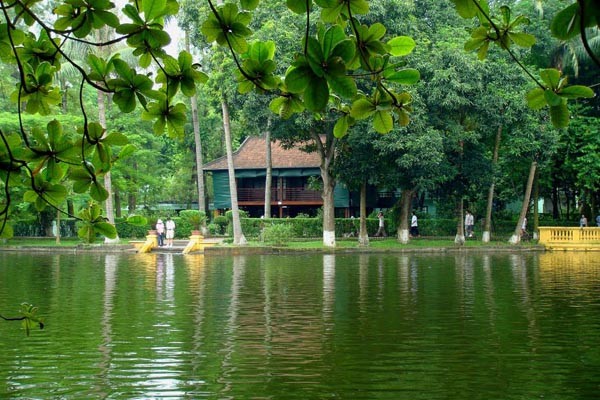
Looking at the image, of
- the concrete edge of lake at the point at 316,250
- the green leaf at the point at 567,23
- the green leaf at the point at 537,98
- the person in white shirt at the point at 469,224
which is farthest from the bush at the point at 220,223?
the green leaf at the point at 567,23

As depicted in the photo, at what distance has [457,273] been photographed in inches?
834

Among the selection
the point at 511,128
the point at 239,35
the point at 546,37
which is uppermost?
the point at 546,37

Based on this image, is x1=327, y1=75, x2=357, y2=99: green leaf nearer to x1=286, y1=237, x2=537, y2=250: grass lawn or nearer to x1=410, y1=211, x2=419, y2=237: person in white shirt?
x1=286, y1=237, x2=537, y2=250: grass lawn

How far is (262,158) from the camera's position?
45344 mm

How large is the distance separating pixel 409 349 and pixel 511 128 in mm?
24023

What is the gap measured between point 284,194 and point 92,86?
41.9 meters

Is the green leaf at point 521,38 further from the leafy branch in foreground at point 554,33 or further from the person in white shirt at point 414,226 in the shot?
the person in white shirt at point 414,226

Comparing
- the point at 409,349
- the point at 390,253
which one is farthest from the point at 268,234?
the point at 409,349

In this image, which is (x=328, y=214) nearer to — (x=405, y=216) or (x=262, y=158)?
(x=405, y=216)

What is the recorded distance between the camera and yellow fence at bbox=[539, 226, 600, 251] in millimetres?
32406

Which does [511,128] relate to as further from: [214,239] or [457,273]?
[214,239]

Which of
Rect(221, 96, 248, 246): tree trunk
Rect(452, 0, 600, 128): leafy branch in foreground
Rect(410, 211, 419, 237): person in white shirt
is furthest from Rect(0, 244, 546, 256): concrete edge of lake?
Rect(452, 0, 600, 128): leafy branch in foreground

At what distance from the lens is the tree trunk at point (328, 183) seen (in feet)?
104

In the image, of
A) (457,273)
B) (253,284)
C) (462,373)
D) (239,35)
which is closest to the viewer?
(239,35)
